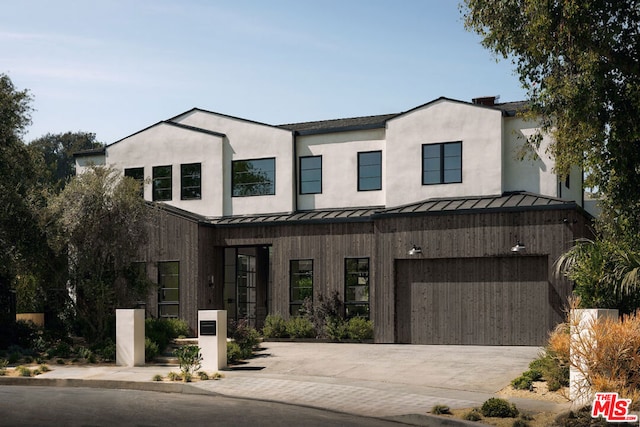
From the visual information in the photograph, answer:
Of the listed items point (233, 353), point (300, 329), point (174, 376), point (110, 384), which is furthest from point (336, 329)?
point (110, 384)

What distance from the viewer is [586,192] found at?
28938 mm

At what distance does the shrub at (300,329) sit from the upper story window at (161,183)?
25.7ft

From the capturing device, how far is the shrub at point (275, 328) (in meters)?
25.5

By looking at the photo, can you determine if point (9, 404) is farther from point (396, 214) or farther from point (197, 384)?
point (396, 214)

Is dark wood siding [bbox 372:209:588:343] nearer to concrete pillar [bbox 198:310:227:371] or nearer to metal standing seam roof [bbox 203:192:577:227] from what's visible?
metal standing seam roof [bbox 203:192:577:227]

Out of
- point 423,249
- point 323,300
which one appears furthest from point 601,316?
point 323,300

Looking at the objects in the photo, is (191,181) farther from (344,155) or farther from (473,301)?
(473,301)

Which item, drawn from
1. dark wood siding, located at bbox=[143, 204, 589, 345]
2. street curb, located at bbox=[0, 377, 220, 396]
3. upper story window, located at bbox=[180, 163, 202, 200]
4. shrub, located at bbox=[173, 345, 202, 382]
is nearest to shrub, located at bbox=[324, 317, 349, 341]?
dark wood siding, located at bbox=[143, 204, 589, 345]

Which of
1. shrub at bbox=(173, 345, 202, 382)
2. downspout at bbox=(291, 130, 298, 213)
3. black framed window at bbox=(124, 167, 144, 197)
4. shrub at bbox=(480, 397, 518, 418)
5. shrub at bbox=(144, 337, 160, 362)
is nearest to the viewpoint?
shrub at bbox=(480, 397, 518, 418)

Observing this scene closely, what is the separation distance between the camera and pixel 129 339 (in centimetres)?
2014

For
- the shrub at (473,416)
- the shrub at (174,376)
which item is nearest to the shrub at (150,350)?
the shrub at (174,376)

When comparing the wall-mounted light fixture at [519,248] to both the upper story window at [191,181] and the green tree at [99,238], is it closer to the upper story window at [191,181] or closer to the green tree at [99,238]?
the green tree at [99,238]

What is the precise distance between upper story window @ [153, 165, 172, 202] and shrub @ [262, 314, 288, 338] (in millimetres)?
7143

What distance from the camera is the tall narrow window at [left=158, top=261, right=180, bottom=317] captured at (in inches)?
1065
